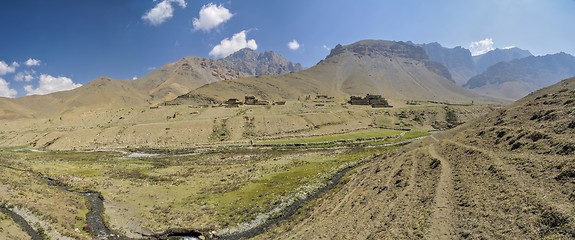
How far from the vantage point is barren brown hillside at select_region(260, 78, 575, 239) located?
22094mm

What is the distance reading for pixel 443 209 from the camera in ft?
88.5

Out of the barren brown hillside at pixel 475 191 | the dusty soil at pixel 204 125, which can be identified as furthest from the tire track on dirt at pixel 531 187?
the dusty soil at pixel 204 125

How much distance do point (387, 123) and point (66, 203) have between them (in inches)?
5631

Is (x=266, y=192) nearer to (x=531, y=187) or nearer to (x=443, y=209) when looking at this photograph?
(x=443, y=209)

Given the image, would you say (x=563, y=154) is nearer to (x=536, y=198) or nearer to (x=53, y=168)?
(x=536, y=198)

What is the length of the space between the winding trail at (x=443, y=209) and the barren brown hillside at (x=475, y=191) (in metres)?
0.07

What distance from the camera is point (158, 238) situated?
39000 mm

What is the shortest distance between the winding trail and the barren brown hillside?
0.07 m

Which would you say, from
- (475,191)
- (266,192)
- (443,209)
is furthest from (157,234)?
(475,191)

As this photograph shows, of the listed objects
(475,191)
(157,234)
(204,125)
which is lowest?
(157,234)

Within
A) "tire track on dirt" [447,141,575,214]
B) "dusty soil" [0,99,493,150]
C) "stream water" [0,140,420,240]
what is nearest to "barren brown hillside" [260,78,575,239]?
"tire track on dirt" [447,141,575,214]

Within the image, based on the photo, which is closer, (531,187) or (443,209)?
(531,187)

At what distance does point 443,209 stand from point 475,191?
3363 mm

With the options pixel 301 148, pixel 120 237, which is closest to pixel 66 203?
pixel 120 237
